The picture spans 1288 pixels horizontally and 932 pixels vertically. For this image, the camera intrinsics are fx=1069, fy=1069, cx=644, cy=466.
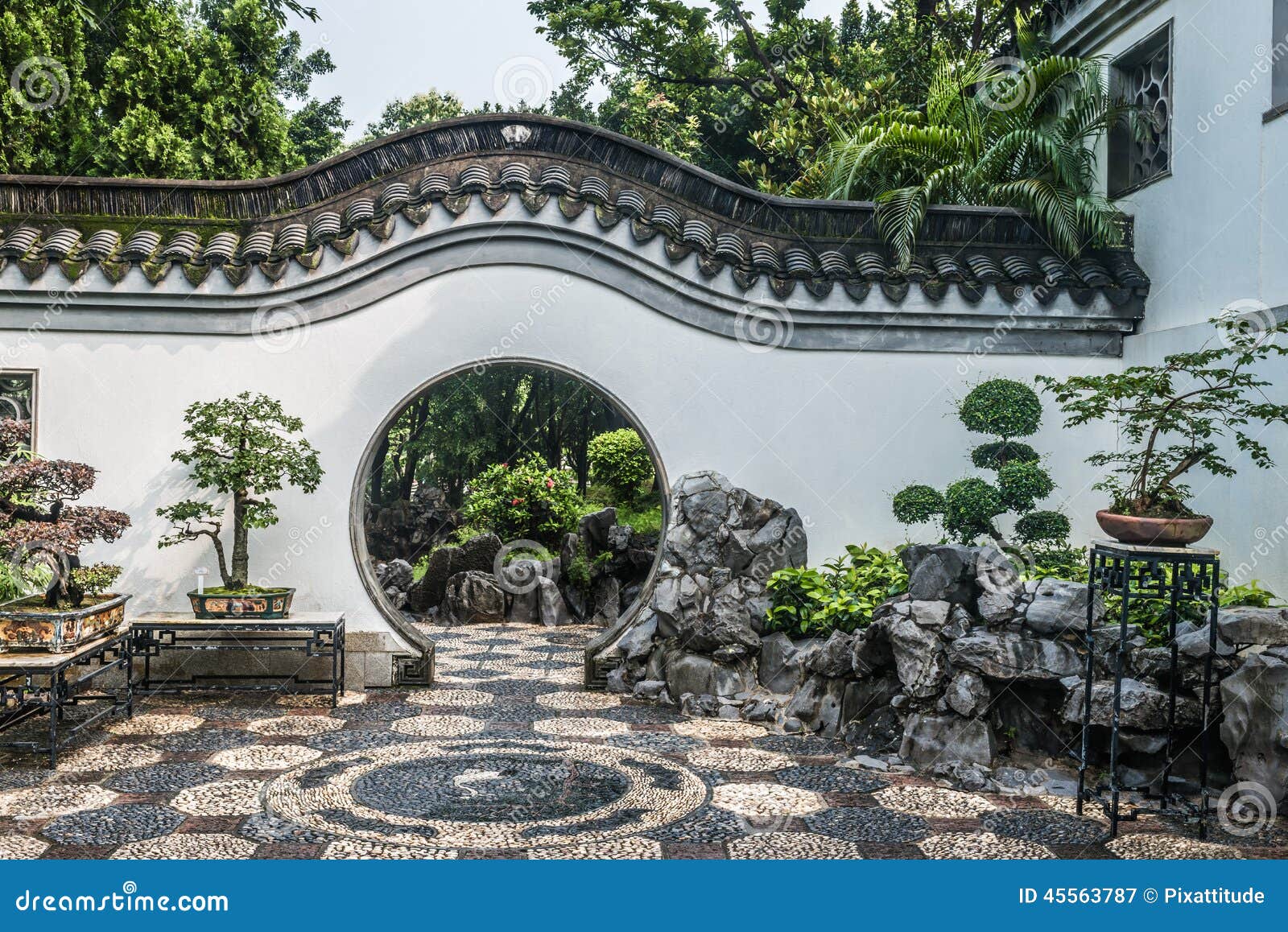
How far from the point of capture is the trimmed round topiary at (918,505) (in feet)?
24.9

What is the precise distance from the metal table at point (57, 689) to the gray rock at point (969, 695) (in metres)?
4.64

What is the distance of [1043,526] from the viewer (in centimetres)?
742

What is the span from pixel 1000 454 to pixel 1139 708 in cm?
290

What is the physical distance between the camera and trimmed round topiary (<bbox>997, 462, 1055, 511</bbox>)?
724 cm

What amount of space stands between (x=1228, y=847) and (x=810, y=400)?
14.2ft

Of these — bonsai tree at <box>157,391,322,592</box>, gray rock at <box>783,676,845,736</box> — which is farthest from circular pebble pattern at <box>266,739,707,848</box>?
bonsai tree at <box>157,391,322,592</box>

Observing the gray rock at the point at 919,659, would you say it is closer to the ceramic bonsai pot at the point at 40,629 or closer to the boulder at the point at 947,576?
the boulder at the point at 947,576

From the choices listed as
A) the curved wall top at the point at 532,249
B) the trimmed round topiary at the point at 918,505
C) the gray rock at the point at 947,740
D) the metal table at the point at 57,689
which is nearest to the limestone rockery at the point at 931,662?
the gray rock at the point at 947,740

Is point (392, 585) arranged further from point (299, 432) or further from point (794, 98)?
point (794, 98)
